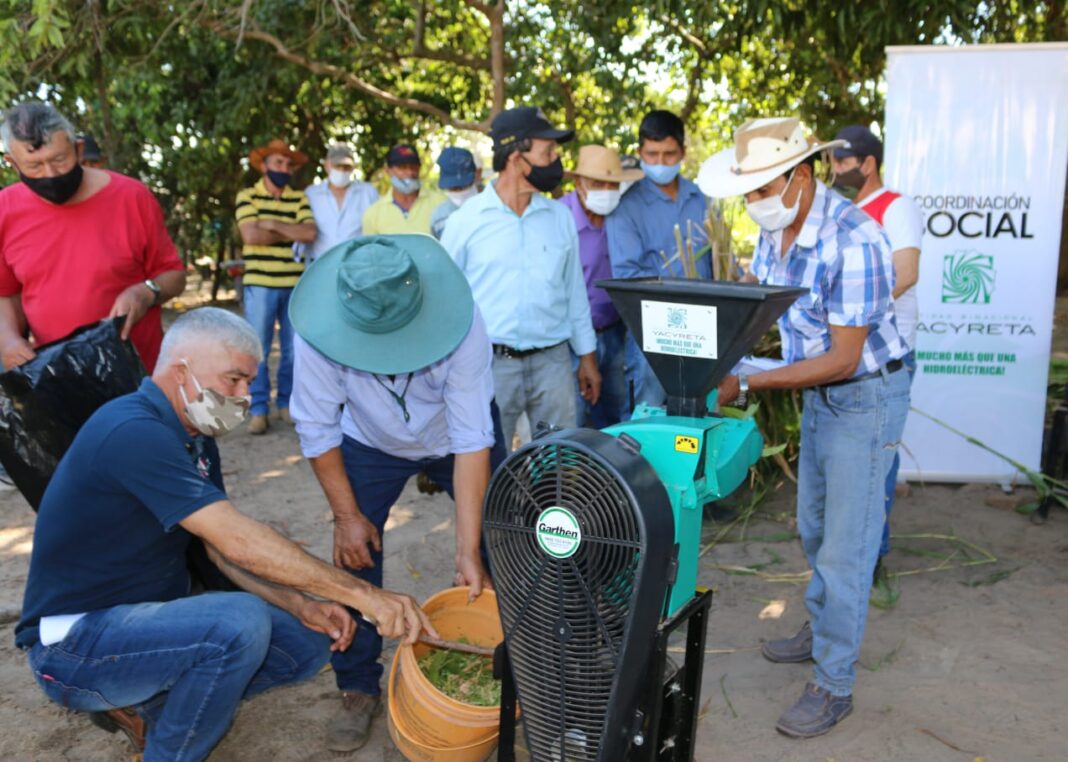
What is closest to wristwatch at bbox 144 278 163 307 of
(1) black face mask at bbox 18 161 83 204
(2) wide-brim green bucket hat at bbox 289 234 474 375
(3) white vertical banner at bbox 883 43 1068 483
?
(1) black face mask at bbox 18 161 83 204

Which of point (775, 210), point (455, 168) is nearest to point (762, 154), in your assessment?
point (775, 210)

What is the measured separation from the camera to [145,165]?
11.9 m

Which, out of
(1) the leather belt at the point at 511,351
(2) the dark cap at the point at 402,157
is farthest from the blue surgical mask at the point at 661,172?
(2) the dark cap at the point at 402,157

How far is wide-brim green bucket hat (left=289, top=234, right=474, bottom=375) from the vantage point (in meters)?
2.60

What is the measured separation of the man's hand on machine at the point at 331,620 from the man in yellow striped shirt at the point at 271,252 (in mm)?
4017

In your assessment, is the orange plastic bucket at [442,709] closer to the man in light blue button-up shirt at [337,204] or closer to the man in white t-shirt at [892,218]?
the man in white t-shirt at [892,218]

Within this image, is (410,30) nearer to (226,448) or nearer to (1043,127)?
(226,448)

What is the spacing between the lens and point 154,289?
3.84 metres

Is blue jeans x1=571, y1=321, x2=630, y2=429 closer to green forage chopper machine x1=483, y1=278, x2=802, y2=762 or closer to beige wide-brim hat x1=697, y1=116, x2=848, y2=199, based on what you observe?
beige wide-brim hat x1=697, y1=116, x2=848, y2=199

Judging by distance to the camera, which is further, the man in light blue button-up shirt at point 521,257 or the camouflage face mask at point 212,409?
the man in light blue button-up shirt at point 521,257

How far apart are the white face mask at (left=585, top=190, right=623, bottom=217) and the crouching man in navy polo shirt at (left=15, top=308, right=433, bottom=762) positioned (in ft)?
8.83

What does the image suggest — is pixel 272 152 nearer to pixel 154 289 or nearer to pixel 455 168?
pixel 455 168

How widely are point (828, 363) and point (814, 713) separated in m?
1.14

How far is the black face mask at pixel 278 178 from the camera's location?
21.8 feet
